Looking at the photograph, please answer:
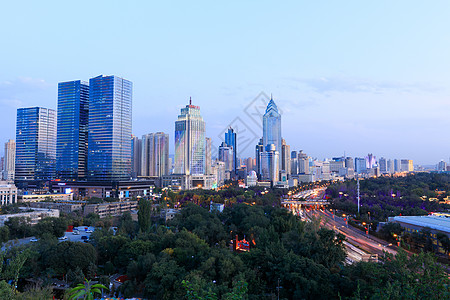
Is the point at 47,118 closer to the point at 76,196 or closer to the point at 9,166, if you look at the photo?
the point at 76,196

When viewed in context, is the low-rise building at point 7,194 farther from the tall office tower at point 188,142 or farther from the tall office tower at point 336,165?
the tall office tower at point 336,165

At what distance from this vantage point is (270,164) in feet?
348

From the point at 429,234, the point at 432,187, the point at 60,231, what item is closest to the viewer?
the point at 429,234

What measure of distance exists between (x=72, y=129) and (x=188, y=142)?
94.6 feet

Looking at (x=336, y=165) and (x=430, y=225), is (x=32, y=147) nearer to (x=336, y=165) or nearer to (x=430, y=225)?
(x=430, y=225)

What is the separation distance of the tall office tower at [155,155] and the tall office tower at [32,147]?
1331 inches

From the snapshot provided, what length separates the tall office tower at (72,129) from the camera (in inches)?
2549

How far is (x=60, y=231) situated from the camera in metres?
25.4

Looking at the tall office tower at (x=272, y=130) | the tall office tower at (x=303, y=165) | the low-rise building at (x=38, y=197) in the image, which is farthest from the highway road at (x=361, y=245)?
the tall office tower at (x=303, y=165)

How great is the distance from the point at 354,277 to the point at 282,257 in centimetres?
312

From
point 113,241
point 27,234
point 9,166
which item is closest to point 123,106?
point 27,234

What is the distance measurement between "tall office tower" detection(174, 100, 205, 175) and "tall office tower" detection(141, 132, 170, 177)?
18.6 metres

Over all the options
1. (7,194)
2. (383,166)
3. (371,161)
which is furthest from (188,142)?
(383,166)

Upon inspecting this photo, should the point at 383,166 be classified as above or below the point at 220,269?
above
